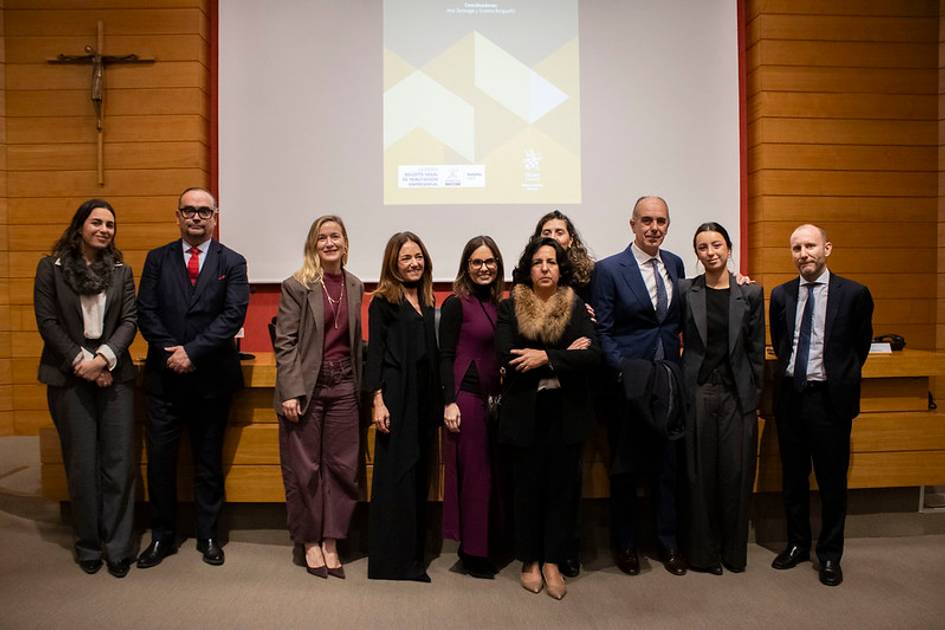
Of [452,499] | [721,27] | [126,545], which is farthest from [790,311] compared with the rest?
[126,545]

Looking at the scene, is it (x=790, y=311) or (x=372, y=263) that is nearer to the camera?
(x=790, y=311)

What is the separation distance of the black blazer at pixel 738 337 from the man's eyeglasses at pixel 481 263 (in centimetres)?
84

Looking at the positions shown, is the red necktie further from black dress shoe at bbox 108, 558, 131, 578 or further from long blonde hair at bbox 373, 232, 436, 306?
black dress shoe at bbox 108, 558, 131, 578

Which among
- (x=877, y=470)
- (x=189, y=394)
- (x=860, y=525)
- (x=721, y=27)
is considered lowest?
(x=860, y=525)

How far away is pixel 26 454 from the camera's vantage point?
13.6 ft

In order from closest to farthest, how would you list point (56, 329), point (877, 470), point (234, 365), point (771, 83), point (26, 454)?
point (56, 329), point (234, 365), point (877, 470), point (26, 454), point (771, 83)

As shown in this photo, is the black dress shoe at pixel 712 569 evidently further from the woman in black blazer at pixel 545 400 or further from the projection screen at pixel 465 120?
the projection screen at pixel 465 120

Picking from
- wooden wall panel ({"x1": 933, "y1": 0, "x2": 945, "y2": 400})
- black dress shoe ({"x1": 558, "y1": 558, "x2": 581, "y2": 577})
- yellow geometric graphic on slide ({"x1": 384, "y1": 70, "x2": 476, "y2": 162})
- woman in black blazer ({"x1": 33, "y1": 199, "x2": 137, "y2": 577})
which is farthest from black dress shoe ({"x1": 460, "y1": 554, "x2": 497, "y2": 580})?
wooden wall panel ({"x1": 933, "y1": 0, "x2": 945, "y2": 400})

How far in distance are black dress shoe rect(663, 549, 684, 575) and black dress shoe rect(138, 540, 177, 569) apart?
2.17 meters

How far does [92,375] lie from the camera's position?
2766 millimetres

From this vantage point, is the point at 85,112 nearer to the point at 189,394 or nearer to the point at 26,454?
the point at 26,454

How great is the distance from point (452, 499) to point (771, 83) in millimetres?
3435

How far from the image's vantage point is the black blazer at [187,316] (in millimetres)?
A: 2916

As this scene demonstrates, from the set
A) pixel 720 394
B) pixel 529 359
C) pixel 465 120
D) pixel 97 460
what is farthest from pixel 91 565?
pixel 465 120
